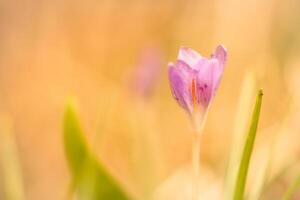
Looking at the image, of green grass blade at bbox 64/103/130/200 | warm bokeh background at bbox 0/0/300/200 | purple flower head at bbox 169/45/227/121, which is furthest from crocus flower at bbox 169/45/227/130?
warm bokeh background at bbox 0/0/300/200

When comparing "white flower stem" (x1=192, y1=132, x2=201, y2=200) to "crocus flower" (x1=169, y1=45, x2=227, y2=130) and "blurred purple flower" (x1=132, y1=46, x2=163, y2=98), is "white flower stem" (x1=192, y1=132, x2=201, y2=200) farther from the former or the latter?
"blurred purple flower" (x1=132, y1=46, x2=163, y2=98)

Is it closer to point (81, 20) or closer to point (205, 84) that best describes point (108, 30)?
point (81, 20)

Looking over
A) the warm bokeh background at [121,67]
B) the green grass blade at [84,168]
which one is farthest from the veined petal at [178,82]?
the warm bokeh background at [121,67]

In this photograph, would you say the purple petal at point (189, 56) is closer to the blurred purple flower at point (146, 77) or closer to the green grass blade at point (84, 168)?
the green grass blade at point (84, 168)

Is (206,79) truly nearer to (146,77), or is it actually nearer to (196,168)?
(196,168)

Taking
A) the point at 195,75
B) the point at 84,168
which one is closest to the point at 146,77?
the point at 84,168

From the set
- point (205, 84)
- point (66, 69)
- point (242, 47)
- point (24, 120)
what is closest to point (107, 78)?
point (66, 69)
